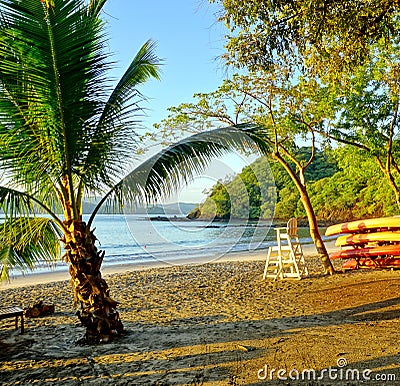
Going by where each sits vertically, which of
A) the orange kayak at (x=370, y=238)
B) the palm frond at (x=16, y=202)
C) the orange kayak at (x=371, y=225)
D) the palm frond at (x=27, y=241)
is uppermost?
the palm frond at (x=16, y=202)

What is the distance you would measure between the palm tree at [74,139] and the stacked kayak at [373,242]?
555 cm

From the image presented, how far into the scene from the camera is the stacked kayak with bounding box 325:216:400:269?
9.73 meters

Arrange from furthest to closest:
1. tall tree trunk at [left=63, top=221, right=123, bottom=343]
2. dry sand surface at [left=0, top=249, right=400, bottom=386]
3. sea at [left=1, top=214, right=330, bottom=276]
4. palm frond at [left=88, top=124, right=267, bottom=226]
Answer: sea at [left=1, top=214, right=330, bottom=276] < palm frond at [left=88, top=124, right=267, bottom=226] < tall tree trunk at [left=63, top=221, right=123, bottom=343] < dry sand surface at [left=0, top=249, right=400, bottom=386]

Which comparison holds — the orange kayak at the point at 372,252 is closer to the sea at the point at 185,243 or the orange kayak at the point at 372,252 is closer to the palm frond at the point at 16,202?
the sea at the point at 185,243

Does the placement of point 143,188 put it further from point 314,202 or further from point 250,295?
point 314,202

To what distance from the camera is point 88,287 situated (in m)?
5.29

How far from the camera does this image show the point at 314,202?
4841cm

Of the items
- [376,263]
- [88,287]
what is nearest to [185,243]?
[376,263]

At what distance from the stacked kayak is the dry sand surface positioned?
49.7 inches

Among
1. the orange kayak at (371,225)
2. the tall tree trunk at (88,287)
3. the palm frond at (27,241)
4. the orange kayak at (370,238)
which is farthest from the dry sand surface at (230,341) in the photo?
the orange kayak at (371,225)

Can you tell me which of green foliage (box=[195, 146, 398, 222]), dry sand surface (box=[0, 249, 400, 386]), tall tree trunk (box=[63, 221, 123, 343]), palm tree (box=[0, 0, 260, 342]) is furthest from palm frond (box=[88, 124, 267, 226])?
green foliage (box=[195, 146, 398, 222])

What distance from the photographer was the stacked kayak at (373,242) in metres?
9.73

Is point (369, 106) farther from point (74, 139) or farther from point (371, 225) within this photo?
point (74, 139)

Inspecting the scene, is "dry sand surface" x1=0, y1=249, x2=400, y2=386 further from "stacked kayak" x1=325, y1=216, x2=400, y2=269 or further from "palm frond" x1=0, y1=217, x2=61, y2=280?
"stacked kayak" x1=325, y1=216, x2=400, y2=269
